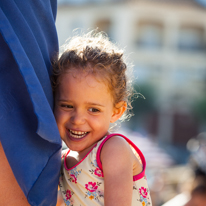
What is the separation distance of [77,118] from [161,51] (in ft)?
94.5

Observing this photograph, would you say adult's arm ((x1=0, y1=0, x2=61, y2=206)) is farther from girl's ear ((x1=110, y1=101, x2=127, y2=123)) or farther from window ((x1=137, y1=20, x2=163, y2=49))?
window ((x1=137, y1=20, x2=163, y2=49))

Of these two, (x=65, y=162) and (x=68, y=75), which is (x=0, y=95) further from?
(x=65, y=162)

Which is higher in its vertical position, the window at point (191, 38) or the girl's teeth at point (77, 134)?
the girl's teeth at point (77, 134)

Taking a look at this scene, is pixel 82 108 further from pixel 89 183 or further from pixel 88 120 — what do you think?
pixel 89 183

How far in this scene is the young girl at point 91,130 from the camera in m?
1.45

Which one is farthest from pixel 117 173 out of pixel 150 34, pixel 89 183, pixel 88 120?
pixel 150 34

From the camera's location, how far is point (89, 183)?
60.1 inches

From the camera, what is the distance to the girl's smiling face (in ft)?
5.02

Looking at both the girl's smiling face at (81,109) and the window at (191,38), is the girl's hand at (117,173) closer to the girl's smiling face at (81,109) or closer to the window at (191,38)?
the girl's smiling face at (81,109)

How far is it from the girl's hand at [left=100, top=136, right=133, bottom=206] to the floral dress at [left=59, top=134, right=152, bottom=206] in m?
Result: 0.06

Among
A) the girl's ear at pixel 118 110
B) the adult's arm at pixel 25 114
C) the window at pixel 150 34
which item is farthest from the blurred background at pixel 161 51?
the adult's arm at pixel 25 114

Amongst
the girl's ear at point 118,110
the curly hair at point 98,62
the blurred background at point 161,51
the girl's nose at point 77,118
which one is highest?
the curly hair at point 98,62

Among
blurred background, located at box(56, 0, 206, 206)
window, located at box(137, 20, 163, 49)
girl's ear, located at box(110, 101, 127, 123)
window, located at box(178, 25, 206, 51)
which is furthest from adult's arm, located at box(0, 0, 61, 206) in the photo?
window, located at box(178, 25, 206, 51)

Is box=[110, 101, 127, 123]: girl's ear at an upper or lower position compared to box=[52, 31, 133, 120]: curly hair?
lower
